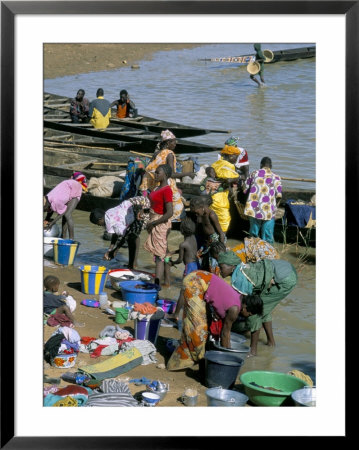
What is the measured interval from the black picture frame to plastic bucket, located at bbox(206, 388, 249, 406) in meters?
0.82

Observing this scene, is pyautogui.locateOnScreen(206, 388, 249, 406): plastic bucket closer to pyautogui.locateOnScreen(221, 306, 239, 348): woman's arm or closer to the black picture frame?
pyautogui.locateOnScreen(221, 306, 239, 348): woman's arm

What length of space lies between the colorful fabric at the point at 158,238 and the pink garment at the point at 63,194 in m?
1.66

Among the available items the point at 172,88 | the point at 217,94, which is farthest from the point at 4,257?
the point at 217,94

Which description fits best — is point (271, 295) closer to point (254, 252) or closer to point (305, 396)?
point (254, 252)

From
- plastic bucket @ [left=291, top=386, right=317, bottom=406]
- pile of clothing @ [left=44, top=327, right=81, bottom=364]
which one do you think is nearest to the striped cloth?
pile of clothing @ [left=44, top=327, right=81, bottom=364]

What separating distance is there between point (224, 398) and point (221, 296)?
0.85 metres

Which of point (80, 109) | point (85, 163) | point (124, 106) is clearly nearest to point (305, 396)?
point (85, 163)

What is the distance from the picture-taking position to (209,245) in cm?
804

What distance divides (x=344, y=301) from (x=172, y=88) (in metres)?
11.5

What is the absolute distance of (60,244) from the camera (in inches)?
363

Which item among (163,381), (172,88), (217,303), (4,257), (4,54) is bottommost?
(163,381)

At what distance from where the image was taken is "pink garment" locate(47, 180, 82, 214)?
9.94 metres

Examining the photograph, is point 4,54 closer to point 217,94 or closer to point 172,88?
point 172,88

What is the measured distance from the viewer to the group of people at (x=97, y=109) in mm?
14530
